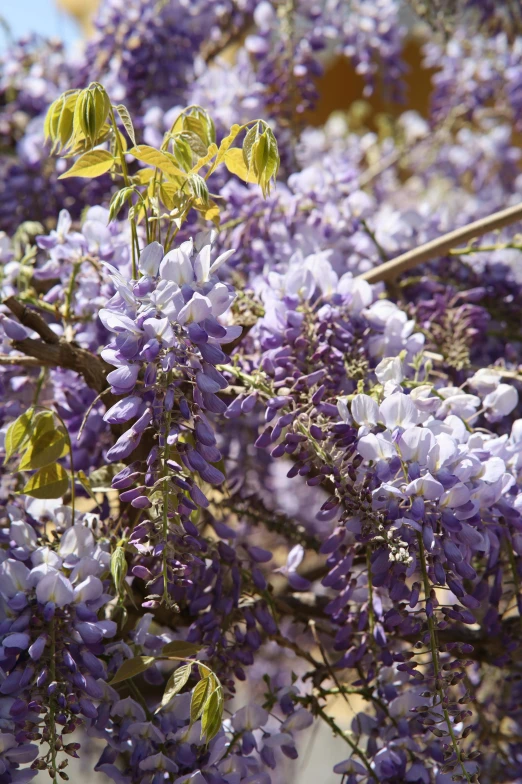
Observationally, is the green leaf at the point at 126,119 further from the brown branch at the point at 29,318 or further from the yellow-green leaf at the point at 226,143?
the brown branch at the point at 29,318

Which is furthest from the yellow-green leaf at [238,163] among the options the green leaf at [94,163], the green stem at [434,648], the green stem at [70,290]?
the green stem at [434,648]

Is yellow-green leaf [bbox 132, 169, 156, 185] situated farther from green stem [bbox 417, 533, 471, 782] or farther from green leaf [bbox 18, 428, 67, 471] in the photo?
green stem [bbox 417, 533, 471, 782]

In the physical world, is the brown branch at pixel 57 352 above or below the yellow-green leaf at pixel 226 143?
below

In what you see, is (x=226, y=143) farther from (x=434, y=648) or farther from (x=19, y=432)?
(x=434, y=648)

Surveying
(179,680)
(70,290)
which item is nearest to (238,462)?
(70,290)

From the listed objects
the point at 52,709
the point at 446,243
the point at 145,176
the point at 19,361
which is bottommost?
the point at 52,709

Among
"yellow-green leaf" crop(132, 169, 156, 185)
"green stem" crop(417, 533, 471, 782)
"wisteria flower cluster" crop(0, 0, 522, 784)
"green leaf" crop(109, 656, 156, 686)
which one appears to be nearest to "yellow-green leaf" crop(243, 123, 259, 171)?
"wisteria flower cluster" crop(0, 0, 522, 784)

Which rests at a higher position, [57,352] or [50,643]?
[57,352]
